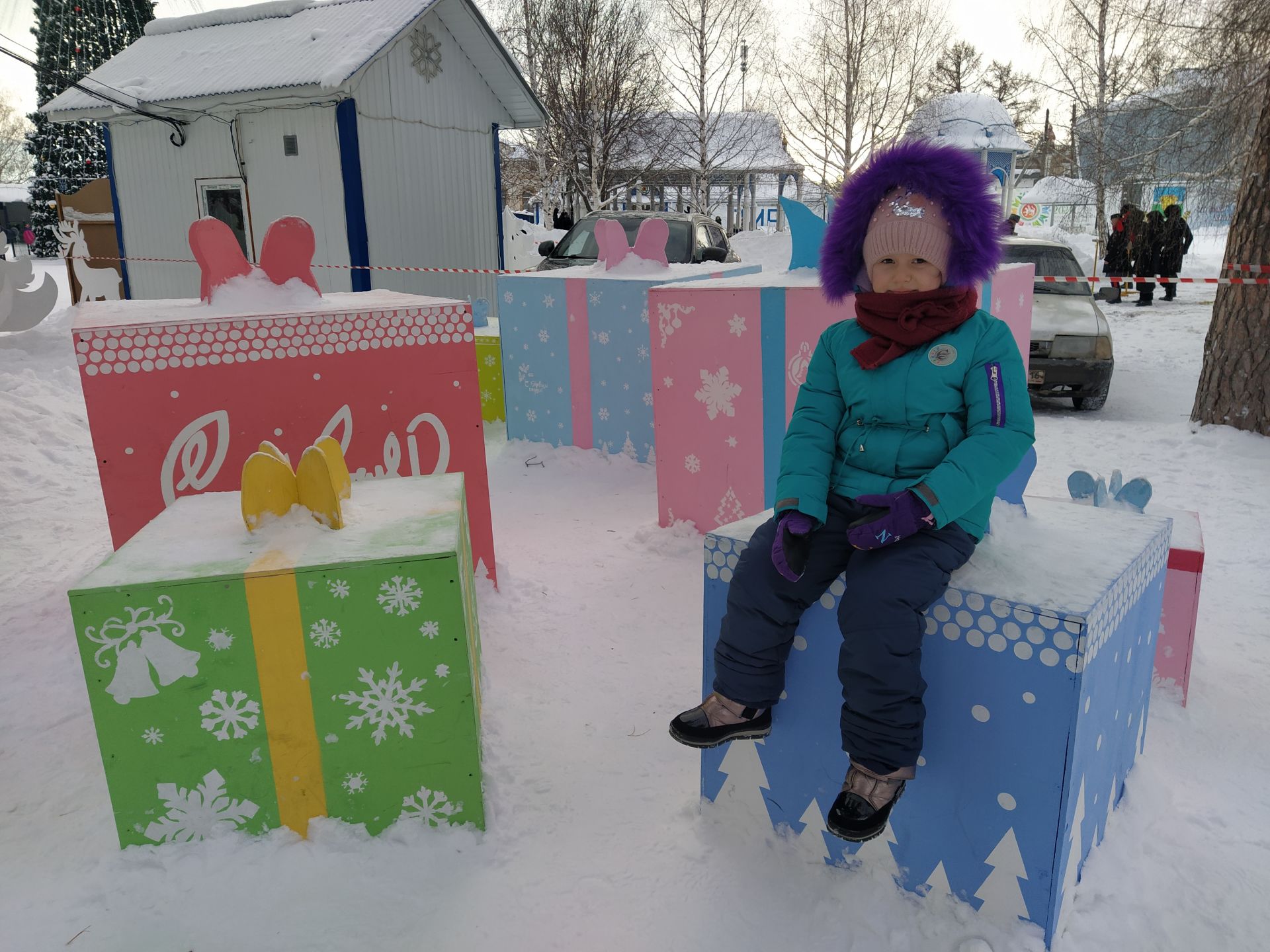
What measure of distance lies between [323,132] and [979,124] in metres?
20.2

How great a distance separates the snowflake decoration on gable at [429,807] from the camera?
7.55 feet

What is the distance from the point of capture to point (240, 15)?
1094 centimetres

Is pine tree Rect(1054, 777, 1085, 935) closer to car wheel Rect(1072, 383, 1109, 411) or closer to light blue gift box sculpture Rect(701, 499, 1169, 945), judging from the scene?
light blue gift box sculpture Rect(701, 499, 1169, 945)

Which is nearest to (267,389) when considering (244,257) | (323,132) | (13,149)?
(244,257)

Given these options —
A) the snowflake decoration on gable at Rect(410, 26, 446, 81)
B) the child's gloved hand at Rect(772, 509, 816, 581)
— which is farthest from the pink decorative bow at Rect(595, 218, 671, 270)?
the snowflake decoration on gable at Rect(410, 26, 446, 81)

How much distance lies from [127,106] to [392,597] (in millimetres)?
9711

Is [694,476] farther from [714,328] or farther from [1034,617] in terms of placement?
[1034,617]

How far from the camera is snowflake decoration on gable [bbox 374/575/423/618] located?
2189 millimetres

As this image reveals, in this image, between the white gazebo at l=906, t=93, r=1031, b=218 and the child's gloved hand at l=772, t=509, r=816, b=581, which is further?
the white gazebo at l=906, t=93, r=1031, b=218

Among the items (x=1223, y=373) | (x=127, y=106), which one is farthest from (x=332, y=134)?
(x=1223, y=373)

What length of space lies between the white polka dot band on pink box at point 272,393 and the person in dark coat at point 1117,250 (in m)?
14.1

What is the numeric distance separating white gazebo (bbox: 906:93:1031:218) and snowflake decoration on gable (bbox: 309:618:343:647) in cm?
2404

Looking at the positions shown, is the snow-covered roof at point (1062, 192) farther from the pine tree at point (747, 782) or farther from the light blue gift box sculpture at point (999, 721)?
the pine tree at point (747, 782)

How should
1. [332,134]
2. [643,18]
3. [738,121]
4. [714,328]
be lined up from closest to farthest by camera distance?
1. [714,328]
2. [332,134]
3. [643,18]
4. [738,121]
